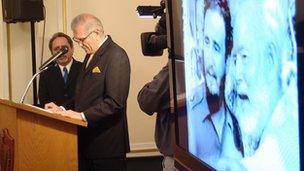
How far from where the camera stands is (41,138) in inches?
103

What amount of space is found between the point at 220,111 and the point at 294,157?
1.34 feet

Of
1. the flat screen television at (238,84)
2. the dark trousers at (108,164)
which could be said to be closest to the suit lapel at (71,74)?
the dark trousers at (108,164)

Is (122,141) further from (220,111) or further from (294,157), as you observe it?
(294,157)

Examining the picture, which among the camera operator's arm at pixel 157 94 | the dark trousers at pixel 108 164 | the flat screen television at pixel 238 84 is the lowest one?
the dark trousers at pixel 108 164

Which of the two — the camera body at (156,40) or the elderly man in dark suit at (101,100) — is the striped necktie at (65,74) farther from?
the camera body at (156,40)

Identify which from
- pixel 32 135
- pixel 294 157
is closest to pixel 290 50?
pixel 294 157

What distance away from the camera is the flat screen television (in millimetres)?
889

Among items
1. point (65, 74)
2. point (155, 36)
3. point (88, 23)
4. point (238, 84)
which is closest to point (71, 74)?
point (65, 74)

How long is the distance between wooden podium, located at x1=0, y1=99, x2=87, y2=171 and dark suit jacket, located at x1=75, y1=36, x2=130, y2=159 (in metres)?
0.20

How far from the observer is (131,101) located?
4566 millimetres

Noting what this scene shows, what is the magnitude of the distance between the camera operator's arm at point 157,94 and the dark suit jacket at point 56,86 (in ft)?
5.15

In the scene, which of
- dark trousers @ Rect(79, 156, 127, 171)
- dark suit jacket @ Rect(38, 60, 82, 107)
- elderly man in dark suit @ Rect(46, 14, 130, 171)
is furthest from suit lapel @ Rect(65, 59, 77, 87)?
dark trousers @ Rect(79, 156, 127, 171)

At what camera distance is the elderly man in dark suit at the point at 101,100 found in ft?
9.25

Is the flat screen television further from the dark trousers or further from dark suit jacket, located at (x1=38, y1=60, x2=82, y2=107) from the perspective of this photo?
dark suit jacket, located at (x1=38, y1=60, x2=82, y2=107)
